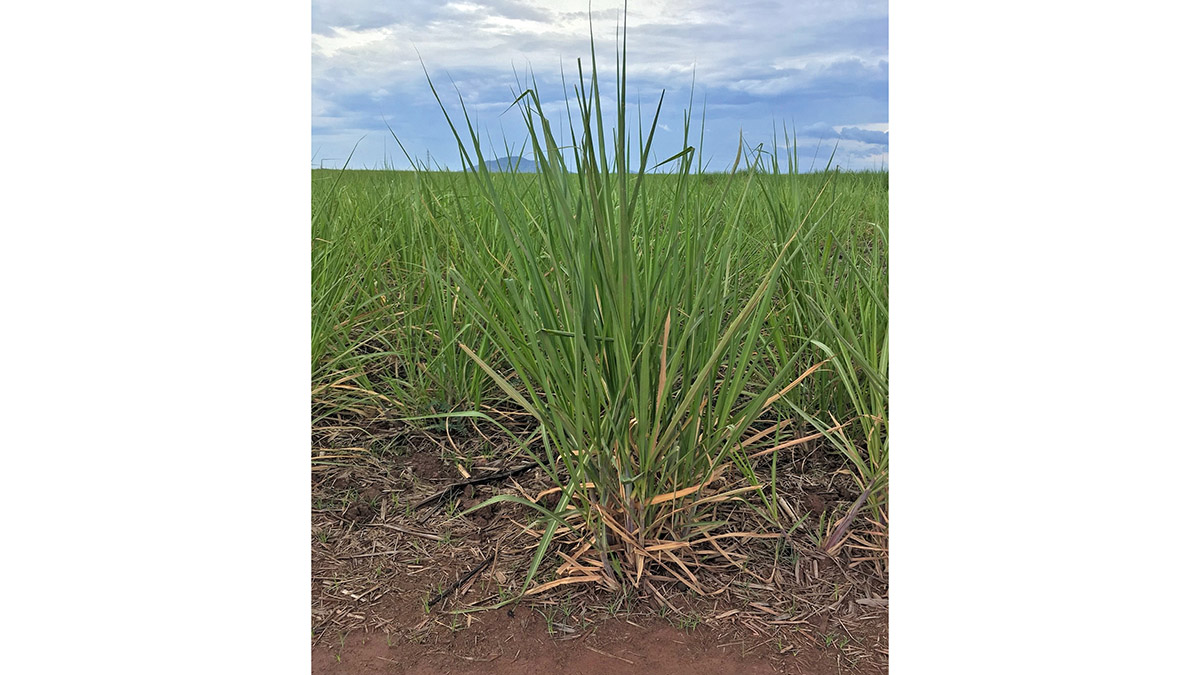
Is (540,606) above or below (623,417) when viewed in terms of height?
below

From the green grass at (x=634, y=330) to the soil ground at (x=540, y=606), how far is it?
62 millimetres

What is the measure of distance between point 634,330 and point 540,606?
44 centimetres

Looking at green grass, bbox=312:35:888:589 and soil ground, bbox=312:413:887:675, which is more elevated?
green grass, bbox=312:35:888:589

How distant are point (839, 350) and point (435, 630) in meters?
0.86

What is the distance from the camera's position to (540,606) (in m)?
1.18

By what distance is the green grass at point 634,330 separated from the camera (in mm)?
1124

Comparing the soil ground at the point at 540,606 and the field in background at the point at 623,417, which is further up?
the field in background at the point at 623,417

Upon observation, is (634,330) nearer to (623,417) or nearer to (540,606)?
(623,417)

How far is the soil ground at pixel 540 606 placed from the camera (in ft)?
3.61

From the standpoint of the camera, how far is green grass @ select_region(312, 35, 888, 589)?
1.12m

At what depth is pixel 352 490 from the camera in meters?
1.56

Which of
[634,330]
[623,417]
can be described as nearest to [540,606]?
[623,417]

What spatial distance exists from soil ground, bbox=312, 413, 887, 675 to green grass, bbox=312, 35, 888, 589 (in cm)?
6
